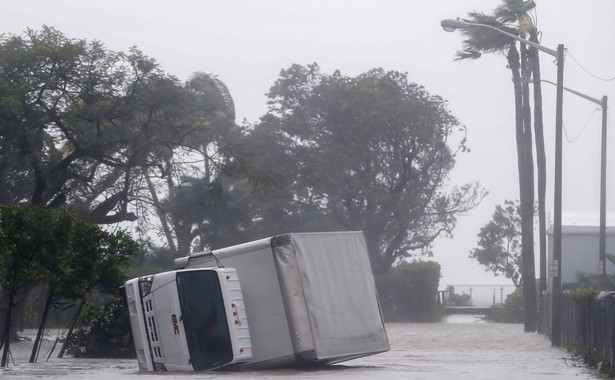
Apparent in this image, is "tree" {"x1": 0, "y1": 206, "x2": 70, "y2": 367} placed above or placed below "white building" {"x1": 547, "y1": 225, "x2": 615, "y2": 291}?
above

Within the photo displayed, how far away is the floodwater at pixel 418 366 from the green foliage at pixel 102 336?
1253 mm

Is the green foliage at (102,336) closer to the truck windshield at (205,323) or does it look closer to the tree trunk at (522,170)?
the truck windshield at (205,323)

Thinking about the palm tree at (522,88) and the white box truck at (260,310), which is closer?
the white box truck at (260,310)

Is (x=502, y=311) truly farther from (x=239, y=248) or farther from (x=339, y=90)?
(x=239, y=248)

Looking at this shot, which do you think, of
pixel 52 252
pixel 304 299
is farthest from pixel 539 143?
pixel 52 252

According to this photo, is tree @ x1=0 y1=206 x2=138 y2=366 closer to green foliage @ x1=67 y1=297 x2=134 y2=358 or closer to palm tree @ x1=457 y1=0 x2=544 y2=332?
green foliage @ x1=67 y1=297 x2=134 y2=358

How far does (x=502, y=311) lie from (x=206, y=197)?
919 inches

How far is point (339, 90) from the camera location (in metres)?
63.8

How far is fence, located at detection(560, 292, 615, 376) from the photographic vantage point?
59.4 feet

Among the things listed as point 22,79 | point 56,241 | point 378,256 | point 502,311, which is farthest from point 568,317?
point 378,256

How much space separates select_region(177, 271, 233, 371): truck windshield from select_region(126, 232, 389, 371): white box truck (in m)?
0.02

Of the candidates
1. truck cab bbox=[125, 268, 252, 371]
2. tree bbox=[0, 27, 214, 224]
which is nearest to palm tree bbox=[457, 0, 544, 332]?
tree bbox=[0, 27, 214, 224]

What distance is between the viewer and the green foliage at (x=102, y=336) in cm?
2788

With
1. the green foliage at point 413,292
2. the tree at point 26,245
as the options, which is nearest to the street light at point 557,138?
the tree at point 26,245
